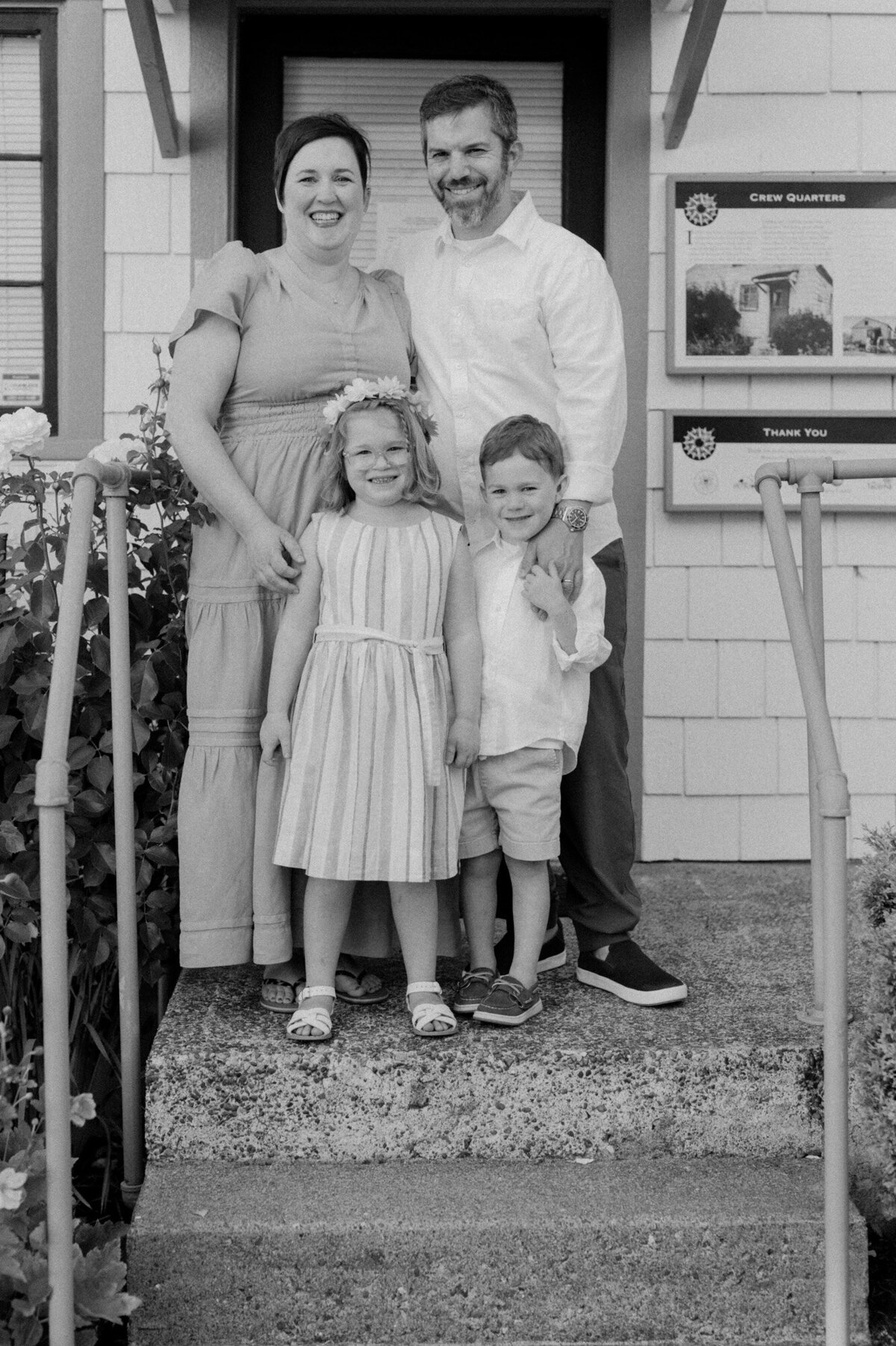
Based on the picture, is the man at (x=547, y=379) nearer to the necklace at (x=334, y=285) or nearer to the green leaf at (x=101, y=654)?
the necklace at (x=334, y=285)

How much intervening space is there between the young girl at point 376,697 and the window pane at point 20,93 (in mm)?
1880

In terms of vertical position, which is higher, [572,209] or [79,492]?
[572,209]

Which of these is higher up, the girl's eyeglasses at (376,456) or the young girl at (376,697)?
the girl's eyeglasses at (376,456)

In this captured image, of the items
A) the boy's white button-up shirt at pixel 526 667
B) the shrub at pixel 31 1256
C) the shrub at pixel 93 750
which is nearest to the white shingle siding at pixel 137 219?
the shrub at pixel 93 750

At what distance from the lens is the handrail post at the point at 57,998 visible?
1.90 meters

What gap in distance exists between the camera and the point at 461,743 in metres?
2.50

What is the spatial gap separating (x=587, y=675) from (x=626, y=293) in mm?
1493

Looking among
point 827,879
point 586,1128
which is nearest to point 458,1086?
point 586,1128

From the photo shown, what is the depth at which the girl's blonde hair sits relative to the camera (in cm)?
242

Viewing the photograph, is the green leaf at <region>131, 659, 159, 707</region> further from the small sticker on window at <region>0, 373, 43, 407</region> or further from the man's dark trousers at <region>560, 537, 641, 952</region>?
the small sticker on window at <region>0, 373, 43, 407</region>

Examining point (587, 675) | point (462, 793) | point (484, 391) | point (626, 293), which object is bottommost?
point (462, 793)

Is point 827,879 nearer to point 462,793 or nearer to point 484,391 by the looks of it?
point 462,793

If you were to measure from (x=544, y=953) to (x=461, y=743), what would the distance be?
2.07ft

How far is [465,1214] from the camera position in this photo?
2.18 metres
